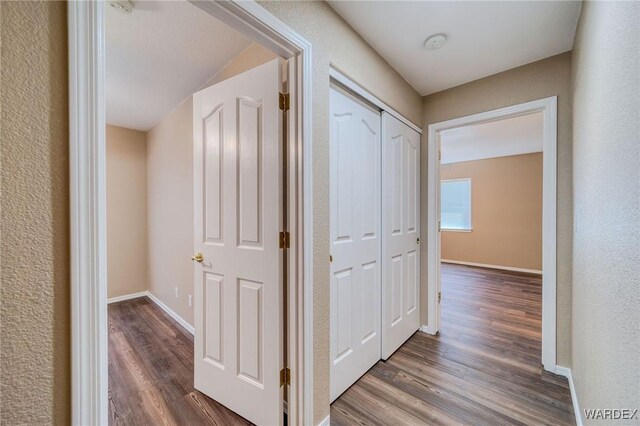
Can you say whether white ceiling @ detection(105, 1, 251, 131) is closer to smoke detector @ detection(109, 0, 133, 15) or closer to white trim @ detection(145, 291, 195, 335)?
smoke detector @ detection(109, 0, 133, 15)

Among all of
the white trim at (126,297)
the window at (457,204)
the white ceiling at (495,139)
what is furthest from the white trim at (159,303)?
the window at (457,204)

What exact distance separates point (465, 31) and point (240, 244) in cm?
195

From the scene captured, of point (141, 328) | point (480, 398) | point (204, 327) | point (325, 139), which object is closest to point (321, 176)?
point (325, 139)

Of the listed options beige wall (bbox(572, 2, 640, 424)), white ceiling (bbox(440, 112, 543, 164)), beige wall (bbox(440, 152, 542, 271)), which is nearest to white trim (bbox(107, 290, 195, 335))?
beige wall (bbox(572, 2, 640, 424))

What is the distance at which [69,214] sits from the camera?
641 millimetres

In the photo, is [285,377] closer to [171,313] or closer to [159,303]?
[171,313]

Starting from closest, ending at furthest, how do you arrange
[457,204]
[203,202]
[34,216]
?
1. [34,216]
2. [203,202]
3. [457,204]

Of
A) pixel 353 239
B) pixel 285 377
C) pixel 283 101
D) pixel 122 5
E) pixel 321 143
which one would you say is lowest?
pixel 285 377

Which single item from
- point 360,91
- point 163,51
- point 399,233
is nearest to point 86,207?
point 360,91

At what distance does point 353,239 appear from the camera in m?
1.80

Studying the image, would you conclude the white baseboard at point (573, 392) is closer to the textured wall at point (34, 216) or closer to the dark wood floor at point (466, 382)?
the dark wood floor at point (466, 382)

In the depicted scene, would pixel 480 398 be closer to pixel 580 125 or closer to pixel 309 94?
pixel 580 125

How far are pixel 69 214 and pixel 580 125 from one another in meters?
2.36

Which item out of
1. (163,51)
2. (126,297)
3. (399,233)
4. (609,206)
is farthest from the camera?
(126,297)
